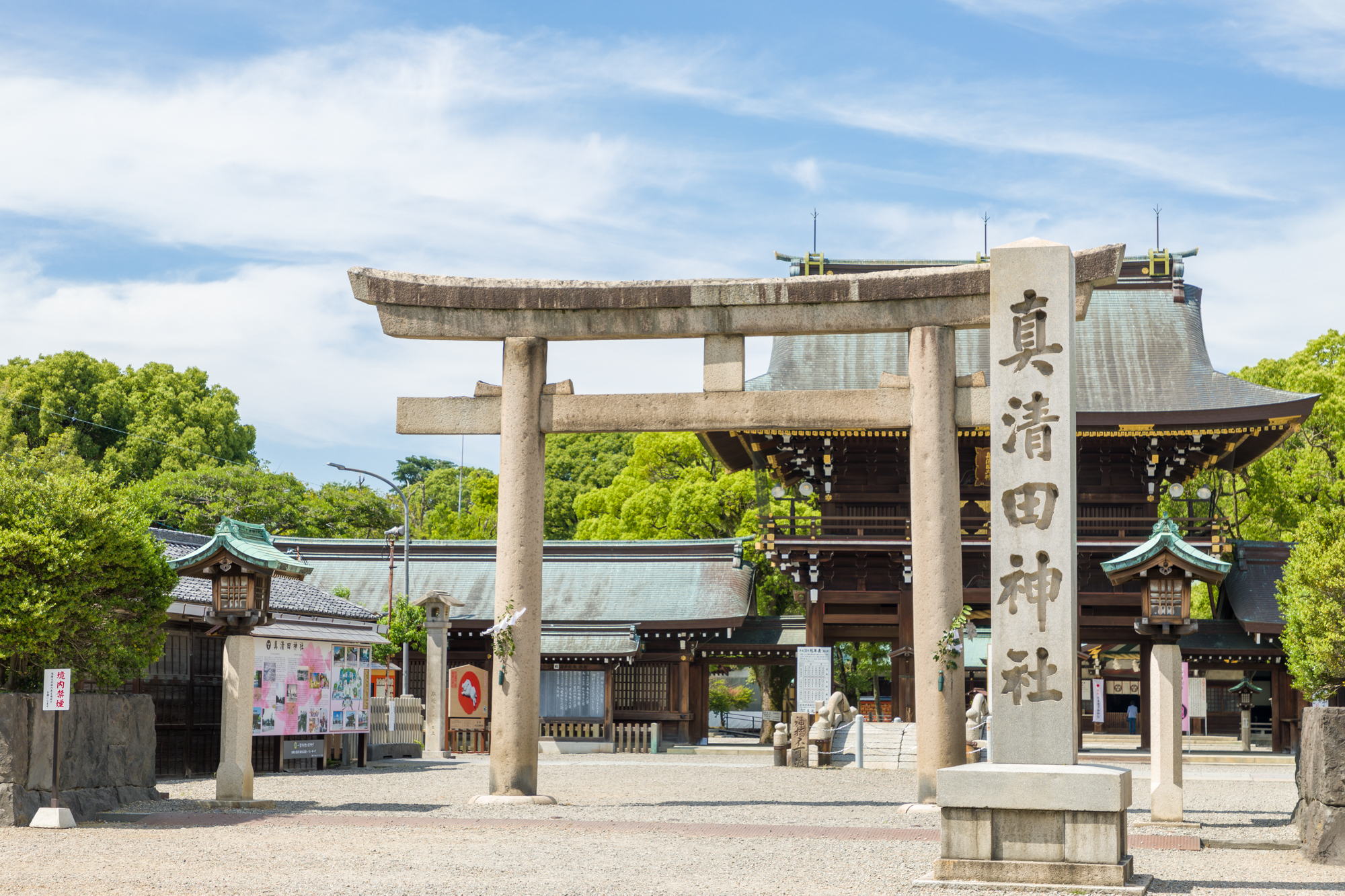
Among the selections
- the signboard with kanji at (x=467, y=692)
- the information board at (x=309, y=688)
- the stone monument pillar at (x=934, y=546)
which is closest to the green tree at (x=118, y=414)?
the signboard with kanji at (x=467, y=692)

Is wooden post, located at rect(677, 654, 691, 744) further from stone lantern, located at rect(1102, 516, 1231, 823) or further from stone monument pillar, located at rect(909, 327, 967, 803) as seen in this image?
stone lantern, located at rect(1102, 516, 1231, 823)

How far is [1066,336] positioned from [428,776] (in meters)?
14.2

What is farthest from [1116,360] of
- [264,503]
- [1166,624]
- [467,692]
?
[264,503]

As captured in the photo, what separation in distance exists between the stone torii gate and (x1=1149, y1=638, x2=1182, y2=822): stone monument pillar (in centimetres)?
204

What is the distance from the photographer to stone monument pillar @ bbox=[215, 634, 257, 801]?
47.5 feet

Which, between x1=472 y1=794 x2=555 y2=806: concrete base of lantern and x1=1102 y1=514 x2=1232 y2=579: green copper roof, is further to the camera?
x1=472 y1=794 x2=555 y2=806: concrete base of lantern

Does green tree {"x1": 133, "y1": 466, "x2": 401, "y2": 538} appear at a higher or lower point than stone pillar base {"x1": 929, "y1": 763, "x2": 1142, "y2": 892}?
higher

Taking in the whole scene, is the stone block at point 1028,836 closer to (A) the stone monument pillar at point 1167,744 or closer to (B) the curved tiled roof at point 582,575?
(A) the stone monument pillar at point 1167,744

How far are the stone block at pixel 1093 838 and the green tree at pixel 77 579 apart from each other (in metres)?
9.71

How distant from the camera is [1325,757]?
1073cm

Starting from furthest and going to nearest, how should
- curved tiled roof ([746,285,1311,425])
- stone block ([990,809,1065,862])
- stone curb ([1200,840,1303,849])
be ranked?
curved tiled roof ([746,285,1311,425]), stone curb ([1200,840,1303,849]), stone block ([990,809,1065,862])

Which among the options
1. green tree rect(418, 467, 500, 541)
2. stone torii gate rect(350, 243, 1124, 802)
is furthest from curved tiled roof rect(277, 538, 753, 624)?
stone torii gate rect(350, 243, 1124, 802)

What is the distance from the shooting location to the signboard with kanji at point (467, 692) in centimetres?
2900

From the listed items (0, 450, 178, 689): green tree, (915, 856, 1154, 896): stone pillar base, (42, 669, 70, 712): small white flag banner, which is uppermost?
(0, 450, 178, 689): green tree
